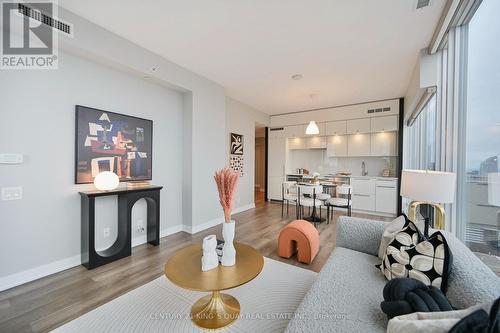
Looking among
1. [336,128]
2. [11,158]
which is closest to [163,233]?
[11,158]

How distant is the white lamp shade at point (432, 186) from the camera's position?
1.59m

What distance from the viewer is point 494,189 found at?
62.5 inches

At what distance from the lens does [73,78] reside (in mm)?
2453

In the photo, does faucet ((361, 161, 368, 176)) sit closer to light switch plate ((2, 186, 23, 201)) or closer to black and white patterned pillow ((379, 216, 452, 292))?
black and white patterned pillow ((379, 216, 452, 292))

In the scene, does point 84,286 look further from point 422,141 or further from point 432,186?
point 422,141

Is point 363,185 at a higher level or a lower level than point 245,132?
lower

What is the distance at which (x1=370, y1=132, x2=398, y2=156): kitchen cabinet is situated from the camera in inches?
198

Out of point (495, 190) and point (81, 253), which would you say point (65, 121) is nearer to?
point (81, 253)

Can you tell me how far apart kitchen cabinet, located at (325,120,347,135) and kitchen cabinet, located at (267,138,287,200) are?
1.29 metres

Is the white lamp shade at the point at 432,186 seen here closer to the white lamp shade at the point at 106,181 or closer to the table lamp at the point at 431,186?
the table lamp at the point at 431,186

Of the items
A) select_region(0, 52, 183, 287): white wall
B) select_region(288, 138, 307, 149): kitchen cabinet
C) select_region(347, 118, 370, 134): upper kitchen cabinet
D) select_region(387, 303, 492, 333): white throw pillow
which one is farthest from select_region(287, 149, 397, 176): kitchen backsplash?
select_region(387, 303, 492, 333): white throw pillow

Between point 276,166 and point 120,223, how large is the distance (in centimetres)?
461

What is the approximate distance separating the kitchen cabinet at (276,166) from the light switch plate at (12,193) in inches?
213

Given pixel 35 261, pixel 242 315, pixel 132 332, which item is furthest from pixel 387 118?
pixel 35 261
